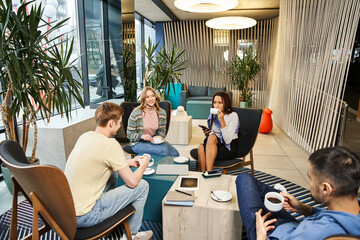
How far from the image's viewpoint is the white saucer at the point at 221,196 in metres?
1.75

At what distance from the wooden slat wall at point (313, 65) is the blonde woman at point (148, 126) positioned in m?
2.25

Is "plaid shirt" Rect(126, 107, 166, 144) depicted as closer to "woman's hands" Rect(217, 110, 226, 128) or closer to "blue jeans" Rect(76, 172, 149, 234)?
"woman's hands" Rect(217, 110, 226, 128)

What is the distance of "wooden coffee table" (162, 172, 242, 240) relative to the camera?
1678 mm

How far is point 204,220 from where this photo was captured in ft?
5.64

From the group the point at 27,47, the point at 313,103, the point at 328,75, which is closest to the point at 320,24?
the point at 328,75

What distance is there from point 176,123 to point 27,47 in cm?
284

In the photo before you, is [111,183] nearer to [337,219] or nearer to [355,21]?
[337,219]

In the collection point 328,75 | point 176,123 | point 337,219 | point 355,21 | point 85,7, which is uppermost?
point 85,7

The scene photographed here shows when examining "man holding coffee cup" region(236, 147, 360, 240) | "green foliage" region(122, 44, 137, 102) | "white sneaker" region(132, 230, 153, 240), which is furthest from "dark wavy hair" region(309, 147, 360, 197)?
"green foliage" region(122, 44, 137, 102)

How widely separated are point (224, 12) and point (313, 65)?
387 cm

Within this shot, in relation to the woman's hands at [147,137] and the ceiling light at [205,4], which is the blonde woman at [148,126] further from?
the ceiling light at [205,4]

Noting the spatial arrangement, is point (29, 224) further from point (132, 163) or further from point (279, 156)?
point (279, 156)

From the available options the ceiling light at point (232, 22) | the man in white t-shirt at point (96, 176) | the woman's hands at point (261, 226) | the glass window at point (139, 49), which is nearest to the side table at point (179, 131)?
the ceiling light at point (232, 22)

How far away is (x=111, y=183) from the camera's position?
6.44 feet
